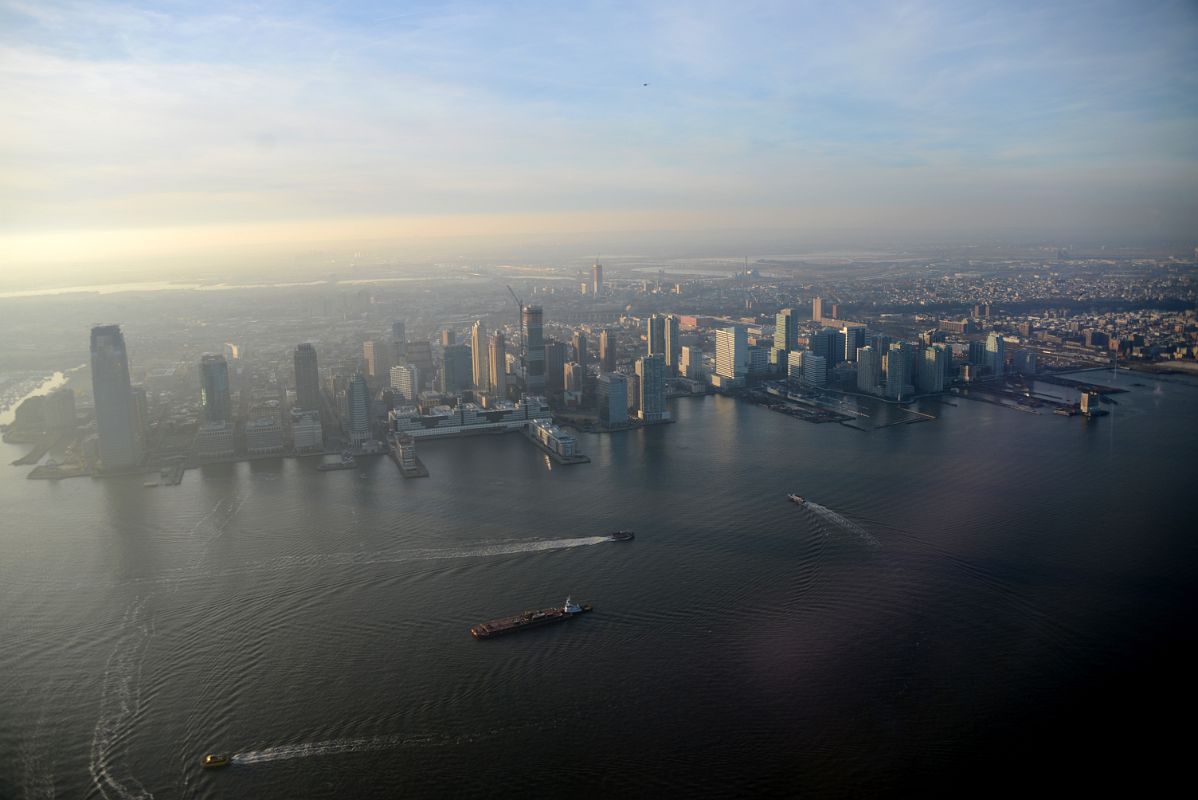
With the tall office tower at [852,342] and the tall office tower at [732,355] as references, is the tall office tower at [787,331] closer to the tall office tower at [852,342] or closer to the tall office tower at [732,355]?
the tall office tower at [852,342]

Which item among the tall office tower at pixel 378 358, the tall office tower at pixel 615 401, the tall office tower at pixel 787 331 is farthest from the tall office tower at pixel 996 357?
the tall office tower at pixel 378 358

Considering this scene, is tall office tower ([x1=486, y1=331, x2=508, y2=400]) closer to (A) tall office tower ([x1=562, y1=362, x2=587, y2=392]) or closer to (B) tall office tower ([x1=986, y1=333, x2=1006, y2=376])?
(A) tall office tower ([x1=562, y1=362, x2=587, y2=392])

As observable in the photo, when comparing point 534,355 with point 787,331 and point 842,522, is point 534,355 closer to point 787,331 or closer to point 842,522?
point 787,331

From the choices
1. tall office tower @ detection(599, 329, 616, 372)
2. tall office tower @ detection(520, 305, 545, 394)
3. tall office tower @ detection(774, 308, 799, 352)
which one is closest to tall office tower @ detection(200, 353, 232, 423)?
tall office tower @ detection(520, 305, 545, 394)

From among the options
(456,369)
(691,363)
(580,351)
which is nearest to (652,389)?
(456,369)

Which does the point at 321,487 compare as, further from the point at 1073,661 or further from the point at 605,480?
the point at 1073,661

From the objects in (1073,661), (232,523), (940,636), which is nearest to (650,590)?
(940,636)

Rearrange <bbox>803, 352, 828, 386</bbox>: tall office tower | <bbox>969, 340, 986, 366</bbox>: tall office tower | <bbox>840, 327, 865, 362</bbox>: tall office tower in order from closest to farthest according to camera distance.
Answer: <bbox>803, 352, 828, 386</bbox>: tall office tower
<bbox>969, 340, 986, 366</bbox>: tall office tower
<bbox>840, 327, 865, 362</bbox>: tall office tower
